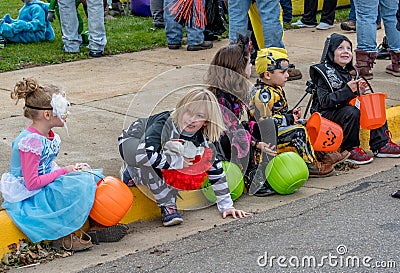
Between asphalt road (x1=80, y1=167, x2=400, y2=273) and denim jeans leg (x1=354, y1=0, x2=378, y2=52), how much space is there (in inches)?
127

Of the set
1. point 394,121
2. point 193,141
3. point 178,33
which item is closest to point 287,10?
point 178,33

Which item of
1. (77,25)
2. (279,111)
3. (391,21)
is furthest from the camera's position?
(77,25)

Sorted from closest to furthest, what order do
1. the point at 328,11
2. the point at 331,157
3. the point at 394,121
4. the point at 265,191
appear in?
the point at 265,191, the point at 331,157, the point at 394,121, the point at 328,11

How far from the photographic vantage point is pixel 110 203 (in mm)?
4684

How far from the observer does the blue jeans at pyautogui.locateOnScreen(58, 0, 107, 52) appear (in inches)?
376

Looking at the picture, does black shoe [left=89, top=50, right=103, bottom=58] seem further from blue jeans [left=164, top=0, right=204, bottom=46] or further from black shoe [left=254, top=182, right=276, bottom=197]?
black shoe [left=254, top=182, right=276, bottom=197]

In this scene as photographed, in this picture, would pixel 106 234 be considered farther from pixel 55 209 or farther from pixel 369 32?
pixel 369 32

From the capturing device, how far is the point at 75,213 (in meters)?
4.61

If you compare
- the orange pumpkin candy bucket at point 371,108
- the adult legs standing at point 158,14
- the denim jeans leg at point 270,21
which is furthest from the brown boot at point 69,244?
the adult legs standing at point 158,14

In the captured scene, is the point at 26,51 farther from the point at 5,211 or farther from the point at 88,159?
the point at 5,211

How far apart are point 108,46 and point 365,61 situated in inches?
140

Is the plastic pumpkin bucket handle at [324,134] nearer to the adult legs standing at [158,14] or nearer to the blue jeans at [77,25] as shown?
the blue jeans at [77,25]

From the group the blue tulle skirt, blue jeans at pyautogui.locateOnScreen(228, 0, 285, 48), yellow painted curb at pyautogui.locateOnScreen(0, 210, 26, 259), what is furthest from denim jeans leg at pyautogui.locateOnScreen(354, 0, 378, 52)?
yellow painted curb at pyautogui.locateOnScreen(0, 210, 26, 259)

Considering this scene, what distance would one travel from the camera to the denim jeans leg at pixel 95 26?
954cm
